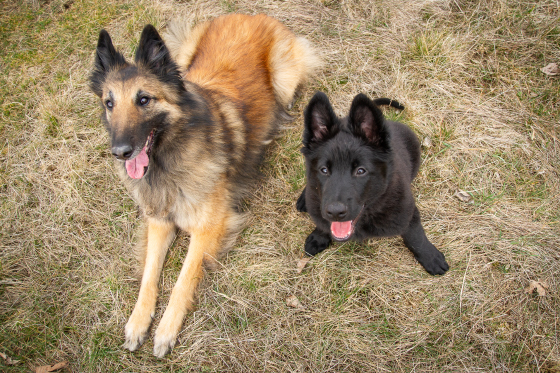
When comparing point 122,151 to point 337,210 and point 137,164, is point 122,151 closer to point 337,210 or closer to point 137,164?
point 137,164

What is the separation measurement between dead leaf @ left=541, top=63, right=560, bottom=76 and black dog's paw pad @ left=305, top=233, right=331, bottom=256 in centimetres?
302

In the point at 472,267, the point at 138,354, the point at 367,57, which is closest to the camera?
the point at 138,354

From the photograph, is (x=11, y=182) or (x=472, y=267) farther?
(x=11, y=182)

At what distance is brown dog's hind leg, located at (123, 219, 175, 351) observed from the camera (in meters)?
2.54

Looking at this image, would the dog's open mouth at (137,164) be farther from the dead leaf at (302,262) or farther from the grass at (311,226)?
the dead leaf at (302,262)

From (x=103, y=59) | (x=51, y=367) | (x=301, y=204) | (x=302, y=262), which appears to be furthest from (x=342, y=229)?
(x=51, y=367)

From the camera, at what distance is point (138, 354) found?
8.31ft

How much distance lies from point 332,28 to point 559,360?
→ 395 cm

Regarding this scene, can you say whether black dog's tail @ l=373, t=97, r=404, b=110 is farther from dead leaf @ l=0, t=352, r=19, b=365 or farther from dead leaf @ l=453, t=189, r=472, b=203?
dead leaf @ l=0, t=352, r=19, b=365

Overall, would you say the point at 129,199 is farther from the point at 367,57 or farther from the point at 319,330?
the point at 367,57

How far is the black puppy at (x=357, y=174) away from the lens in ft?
6.78

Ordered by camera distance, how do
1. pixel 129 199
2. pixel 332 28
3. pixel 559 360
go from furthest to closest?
pixel 332 28, pixel 129 199, pixel 559 360

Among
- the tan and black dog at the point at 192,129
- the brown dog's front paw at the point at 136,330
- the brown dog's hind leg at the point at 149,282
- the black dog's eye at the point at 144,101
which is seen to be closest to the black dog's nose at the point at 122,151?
the tan and black dog at the point at 192,129

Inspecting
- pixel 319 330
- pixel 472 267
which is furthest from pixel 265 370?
pixel 472 267
